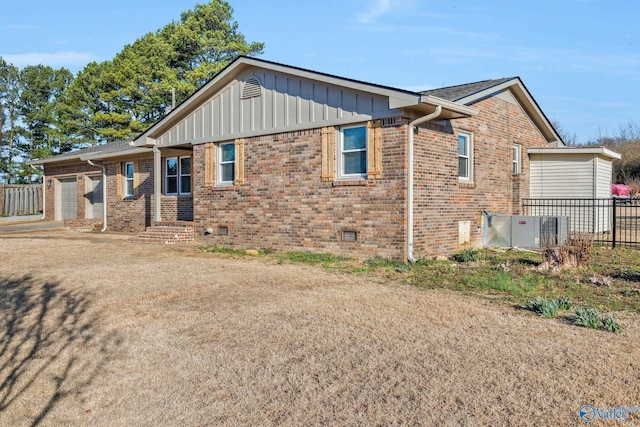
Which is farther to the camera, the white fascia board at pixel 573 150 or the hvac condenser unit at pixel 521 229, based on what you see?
the white fascia board at pixel 573 150

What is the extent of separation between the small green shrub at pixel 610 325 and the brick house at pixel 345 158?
5.17m

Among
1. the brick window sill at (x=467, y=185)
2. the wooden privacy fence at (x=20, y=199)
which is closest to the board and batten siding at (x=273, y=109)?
the brick window sill at (x=467, y=185)

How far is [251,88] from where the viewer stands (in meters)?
13.5

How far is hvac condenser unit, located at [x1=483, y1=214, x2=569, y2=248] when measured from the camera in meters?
12.7

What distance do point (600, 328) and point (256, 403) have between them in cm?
384

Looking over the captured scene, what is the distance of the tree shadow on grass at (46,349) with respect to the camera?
392 centimetres

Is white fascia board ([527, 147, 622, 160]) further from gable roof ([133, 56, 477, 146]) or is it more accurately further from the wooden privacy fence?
the wooden privacy fence

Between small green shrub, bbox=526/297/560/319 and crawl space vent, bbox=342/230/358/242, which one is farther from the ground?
crawl space vent, bbox=342/230/358/242

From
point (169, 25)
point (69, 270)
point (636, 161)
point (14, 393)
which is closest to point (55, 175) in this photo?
point (69, 270)

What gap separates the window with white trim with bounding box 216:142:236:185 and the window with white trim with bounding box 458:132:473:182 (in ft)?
20.5

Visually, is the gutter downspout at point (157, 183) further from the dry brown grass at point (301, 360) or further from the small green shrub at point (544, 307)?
the small green shrub at point (544, 307)

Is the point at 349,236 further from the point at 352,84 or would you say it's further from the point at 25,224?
the point at 25,224

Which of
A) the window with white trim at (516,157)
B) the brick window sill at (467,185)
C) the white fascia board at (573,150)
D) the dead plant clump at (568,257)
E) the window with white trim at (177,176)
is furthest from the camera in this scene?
the window with white trim at (177,176)

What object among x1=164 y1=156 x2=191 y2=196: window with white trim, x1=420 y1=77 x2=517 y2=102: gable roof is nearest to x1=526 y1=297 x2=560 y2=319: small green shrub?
x1=420 y1=77 x2=517 y2=102: gable roof
